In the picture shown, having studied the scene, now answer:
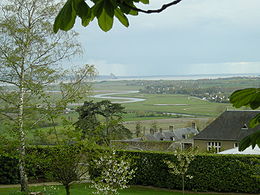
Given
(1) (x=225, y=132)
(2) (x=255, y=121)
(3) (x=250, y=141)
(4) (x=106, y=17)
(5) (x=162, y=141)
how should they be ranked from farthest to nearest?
(1) (x=225, y=132), (5) (x=162, y=141), (2) (x=255, y=121), (3) (x=250, y=141), (4) (x=106, y=17)

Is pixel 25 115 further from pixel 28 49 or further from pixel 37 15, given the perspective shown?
pixel 37 15

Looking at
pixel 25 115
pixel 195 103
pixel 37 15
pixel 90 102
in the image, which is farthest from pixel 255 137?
pixel 195 103

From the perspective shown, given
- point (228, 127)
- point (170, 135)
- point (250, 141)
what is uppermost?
point (250, 141)

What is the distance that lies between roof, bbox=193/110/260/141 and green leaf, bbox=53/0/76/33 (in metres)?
33.7

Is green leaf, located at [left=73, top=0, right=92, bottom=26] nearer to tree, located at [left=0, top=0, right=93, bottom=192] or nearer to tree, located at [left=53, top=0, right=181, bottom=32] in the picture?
tree, located at [left=53, top=0, right=181, bottom=32]

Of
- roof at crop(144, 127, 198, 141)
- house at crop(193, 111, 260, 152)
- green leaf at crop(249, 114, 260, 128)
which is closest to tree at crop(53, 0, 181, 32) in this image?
green leaf at crop(249, 114, 260, 128)

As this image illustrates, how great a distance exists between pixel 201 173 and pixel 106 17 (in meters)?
18.9

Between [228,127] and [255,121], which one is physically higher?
[255,121]

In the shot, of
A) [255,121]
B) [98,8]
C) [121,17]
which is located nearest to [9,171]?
[255,121]

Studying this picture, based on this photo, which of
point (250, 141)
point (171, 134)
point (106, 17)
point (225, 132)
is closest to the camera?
point (106, 17)

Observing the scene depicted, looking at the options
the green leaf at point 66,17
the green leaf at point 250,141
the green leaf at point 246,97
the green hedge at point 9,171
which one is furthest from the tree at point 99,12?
the green hedge at point 9,171

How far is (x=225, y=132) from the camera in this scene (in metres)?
34.9

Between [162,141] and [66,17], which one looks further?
[162,141]

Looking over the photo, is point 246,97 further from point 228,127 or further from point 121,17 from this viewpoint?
point 228,127
